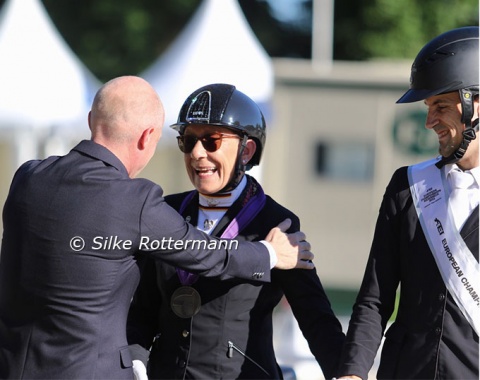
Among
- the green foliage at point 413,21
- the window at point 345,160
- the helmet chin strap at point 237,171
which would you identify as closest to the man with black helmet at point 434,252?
the helmet chin strap at point 237,171

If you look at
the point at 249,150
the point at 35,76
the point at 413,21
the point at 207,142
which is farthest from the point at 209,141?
the point at 413,21

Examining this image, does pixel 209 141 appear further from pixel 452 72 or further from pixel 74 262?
pixel 452 72

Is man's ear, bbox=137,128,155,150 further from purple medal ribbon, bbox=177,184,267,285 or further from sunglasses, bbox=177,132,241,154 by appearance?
purple medal ribbon, bbox=177,184,267,285

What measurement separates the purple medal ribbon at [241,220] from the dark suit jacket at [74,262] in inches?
16.0

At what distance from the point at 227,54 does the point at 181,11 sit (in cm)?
1626

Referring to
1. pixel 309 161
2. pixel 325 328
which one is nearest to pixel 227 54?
pixel 309 161

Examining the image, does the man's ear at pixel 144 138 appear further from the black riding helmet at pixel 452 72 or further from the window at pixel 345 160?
the window at pixel 345 160

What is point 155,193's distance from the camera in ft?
14.0

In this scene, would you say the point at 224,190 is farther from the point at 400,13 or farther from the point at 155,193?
the point at 400,13

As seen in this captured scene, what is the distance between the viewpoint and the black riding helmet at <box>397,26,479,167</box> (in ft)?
14.0

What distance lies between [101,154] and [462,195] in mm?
1472

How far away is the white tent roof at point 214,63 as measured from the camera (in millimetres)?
11992
